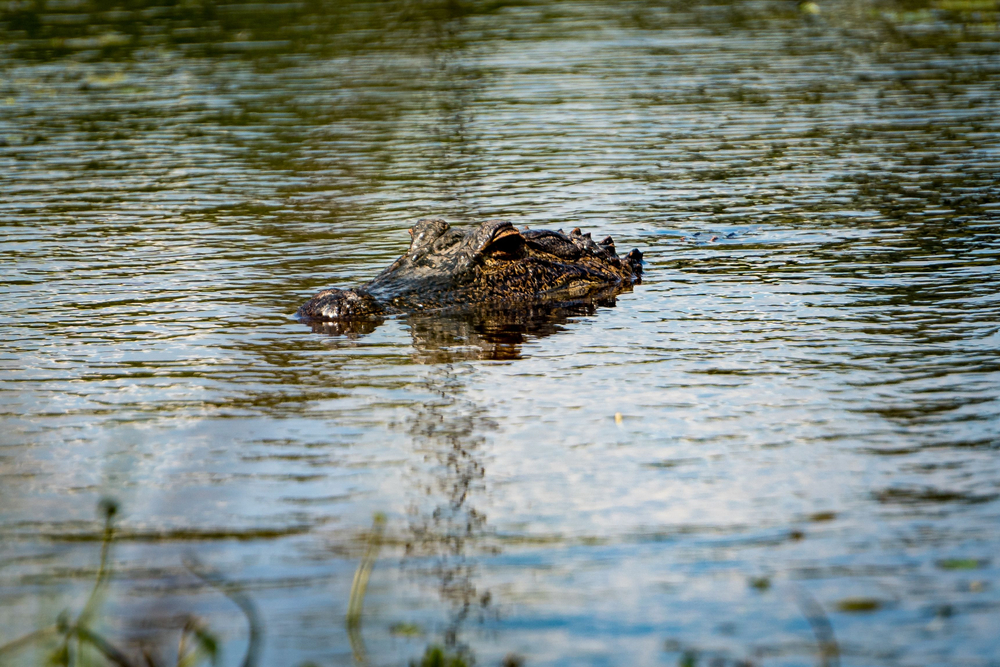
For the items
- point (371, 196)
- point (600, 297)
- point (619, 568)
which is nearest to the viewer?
point (619, 568)

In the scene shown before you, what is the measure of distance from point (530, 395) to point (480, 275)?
2.88 metres

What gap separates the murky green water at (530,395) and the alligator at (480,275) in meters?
0.31

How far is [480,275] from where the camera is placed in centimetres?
1007

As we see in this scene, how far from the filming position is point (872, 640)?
4336mm

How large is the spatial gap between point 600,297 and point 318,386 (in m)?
3.31

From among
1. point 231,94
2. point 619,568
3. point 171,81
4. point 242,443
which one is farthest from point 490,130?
point 619,568

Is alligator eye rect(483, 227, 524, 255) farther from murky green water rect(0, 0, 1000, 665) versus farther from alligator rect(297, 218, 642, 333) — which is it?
murky green water rect(0, 0, 1000, 665)

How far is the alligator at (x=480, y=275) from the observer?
928 centimetres

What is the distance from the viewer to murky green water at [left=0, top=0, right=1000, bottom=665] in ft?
15.4

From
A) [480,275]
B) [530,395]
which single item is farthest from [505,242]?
[530,395]

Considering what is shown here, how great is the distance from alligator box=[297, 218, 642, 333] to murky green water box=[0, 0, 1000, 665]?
307mm

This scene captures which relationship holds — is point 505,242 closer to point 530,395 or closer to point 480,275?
point 480,275

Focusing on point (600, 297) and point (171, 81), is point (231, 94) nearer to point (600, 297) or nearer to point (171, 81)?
point (171, 81)

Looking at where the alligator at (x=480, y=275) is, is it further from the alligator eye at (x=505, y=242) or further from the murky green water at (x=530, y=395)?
the murky green water at (x=530, y=395)
